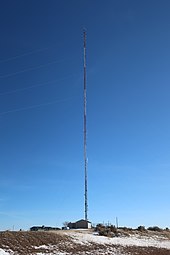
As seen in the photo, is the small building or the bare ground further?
the small building

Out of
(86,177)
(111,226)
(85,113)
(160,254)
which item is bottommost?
(160,254)

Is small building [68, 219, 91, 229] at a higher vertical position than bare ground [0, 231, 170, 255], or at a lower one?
higher

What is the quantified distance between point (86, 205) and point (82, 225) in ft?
11.4

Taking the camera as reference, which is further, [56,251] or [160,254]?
[160,254]

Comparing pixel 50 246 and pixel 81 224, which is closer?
pixel 50 246

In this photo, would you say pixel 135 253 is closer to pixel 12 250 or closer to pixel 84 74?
pixel 12 250

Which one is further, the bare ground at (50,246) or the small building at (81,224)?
the small building at (81,224)

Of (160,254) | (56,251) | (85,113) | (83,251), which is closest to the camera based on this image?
(56,251)

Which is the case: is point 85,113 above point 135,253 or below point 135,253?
above

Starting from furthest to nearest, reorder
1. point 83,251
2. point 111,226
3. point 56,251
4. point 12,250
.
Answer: point 111,226
point 83,251
point 56,251
point 12,250

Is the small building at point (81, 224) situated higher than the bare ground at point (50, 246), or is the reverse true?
the small building at point (81, 224)

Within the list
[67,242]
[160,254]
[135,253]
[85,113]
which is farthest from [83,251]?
[85,113]

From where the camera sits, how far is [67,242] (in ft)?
113

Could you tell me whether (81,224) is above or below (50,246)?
above
